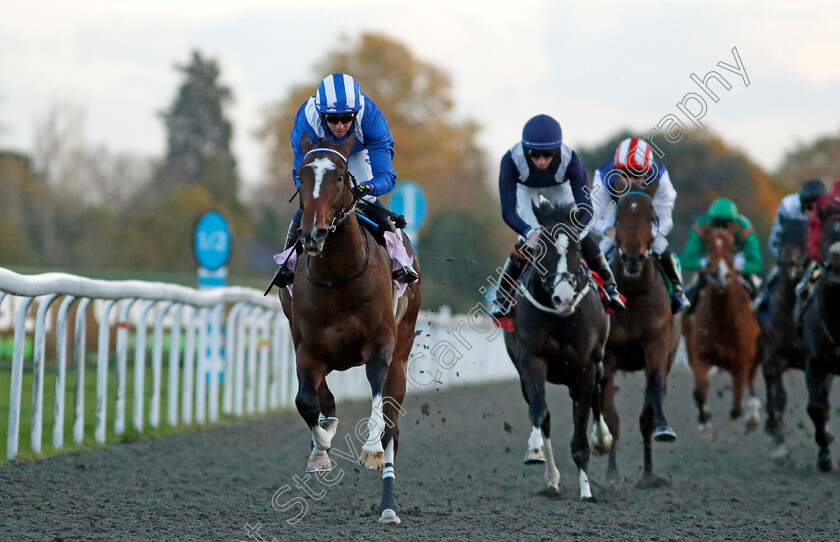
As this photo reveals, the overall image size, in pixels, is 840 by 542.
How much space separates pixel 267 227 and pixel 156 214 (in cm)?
1082

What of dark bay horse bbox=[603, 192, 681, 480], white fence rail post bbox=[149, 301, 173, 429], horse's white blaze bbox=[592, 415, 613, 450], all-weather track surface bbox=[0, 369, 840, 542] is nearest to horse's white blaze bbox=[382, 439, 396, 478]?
all-weather track surface bbox=[0, 369, 840, 542]

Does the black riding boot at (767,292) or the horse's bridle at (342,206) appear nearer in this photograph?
the horse's bridle at (342,206)

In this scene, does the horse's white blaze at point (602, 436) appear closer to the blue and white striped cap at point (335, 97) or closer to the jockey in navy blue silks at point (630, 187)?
the jockey in navy blue silks at point (630, 187)

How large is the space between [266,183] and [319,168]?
4078cm

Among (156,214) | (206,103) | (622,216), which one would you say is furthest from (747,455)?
(206,103)

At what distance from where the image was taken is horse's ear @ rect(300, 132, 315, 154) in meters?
5.26

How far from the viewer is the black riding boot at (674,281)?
8.09 metres

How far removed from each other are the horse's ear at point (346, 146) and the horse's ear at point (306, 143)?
13cm

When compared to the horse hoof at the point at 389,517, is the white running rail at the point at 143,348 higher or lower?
higher

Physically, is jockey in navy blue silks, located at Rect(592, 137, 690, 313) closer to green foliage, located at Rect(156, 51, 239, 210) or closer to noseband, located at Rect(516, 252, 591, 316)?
noseband, located at Rect(516, 252, 591, 316)

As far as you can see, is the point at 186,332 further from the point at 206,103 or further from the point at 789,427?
the point at 206,103

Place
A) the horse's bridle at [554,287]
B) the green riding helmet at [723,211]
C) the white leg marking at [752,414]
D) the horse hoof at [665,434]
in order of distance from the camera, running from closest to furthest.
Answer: the horse's bridle at [554,287], the horse hoof at [665,434], the white leg marking at [752,414], the green riding helmet at [723,211]

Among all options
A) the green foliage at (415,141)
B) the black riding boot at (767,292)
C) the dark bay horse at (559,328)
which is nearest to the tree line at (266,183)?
the green foliage at (415,141)

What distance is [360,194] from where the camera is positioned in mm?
5324
